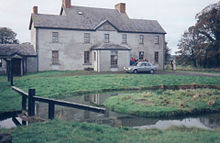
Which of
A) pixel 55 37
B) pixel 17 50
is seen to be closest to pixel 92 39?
pixel 55 37

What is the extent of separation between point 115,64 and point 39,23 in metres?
12.1

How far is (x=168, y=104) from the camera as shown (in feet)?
39.6

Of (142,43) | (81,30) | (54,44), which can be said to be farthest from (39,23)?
(142,43)

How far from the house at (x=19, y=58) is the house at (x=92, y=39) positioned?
0.92m

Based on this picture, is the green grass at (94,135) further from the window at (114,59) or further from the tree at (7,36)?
the tree at (7,36)

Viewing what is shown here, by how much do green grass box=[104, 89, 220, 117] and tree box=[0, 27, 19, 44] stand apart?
51.8m

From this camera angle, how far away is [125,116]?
34.6 ft

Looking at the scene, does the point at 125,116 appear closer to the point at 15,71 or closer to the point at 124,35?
the point at 15,71

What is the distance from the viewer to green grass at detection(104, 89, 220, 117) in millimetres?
10964

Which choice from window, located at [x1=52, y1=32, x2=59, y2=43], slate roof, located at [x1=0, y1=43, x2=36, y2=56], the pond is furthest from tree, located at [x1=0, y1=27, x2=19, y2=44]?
the pond

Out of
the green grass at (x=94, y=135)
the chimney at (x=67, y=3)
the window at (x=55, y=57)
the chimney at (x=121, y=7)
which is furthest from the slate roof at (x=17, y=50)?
the green grass at (x=94, y=135)

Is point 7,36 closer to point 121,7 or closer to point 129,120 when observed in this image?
point 121,7

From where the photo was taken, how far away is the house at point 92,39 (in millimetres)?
32781

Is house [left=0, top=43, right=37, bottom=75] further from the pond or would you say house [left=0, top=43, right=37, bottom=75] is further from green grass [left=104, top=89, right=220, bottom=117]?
green grass [left=104, top=89, right=220, bottom=117]
